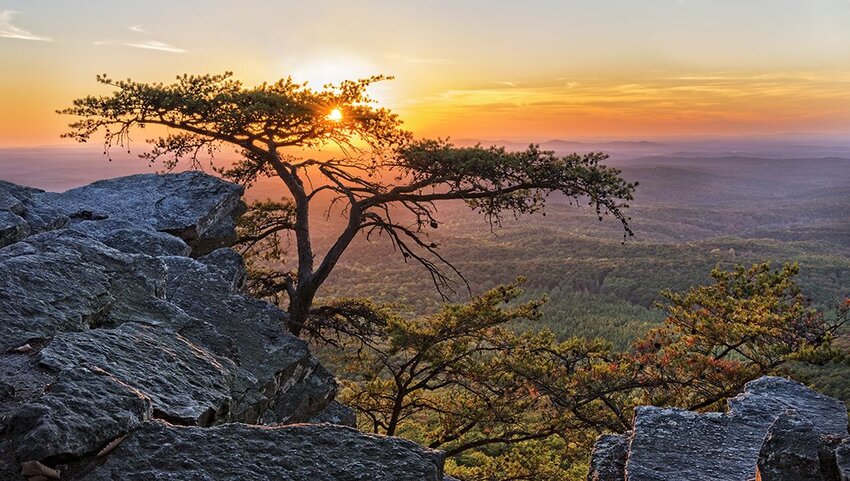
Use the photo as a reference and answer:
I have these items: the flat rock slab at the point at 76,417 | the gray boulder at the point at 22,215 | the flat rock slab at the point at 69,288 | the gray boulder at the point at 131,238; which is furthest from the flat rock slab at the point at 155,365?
the gray boulder at the point at 22,215

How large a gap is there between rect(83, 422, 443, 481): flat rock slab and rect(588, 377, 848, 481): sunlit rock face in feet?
7.67

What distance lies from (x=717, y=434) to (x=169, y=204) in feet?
37.8

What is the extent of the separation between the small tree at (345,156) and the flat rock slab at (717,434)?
230 inches

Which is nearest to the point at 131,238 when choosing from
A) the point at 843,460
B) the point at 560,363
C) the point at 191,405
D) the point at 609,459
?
the point at 191,405

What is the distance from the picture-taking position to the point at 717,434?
5629 mm

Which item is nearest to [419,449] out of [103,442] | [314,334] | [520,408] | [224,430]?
[224,430]

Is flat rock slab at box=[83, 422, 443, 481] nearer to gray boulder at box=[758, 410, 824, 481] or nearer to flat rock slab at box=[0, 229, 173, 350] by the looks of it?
flat rock slab at box=[0, 229, 173, 350]

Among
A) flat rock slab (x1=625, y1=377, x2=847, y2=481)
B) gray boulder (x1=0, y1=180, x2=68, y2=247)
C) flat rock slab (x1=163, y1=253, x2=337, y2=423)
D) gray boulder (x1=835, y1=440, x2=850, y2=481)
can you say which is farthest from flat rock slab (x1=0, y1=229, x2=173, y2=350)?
gray boulder (x1=835, y1=440, x2=850, y2=481)

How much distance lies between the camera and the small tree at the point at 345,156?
1262 cm

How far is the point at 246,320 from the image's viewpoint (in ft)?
29.4

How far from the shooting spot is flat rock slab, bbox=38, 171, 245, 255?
11516mm

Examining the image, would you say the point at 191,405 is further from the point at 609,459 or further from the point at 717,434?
the point at 717,434

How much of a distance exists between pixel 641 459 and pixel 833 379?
35.3 ft

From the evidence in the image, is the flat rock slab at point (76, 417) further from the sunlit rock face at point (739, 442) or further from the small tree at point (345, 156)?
the small tree at point (345, 156)
